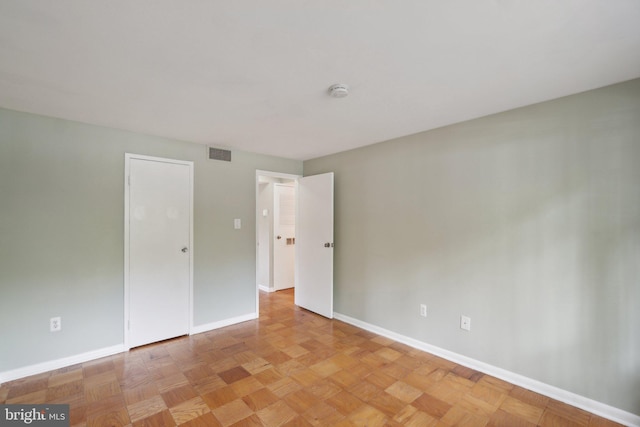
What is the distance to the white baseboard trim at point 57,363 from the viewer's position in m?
2.42

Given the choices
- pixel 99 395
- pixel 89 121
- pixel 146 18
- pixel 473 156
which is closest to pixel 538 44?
pixel 473 156

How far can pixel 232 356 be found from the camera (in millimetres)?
2871

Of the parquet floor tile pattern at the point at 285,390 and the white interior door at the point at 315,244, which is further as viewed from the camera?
the white interior door at the point at 315,244

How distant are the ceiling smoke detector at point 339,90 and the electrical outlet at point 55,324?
10.3 feet

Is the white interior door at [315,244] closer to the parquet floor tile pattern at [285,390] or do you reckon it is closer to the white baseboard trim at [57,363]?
the parquet floor tile pattern at [285,390]

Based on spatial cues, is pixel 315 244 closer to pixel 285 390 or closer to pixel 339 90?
pixel 285 390

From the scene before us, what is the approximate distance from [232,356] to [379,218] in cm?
220

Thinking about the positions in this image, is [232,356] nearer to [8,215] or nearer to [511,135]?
[8,215]

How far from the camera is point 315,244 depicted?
13.6ft

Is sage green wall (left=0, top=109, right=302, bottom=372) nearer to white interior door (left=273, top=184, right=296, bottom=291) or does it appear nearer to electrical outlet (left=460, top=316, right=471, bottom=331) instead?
white interior door (left=273, top=184, right=296, bottom=291)

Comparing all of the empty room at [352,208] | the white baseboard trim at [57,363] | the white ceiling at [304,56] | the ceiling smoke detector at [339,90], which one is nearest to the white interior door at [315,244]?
the empty room at [352,208]

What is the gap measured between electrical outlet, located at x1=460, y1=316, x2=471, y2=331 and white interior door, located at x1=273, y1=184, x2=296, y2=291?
11.1ft

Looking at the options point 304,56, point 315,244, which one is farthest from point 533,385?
point 304,56

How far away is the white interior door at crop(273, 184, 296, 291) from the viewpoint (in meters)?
5.39
